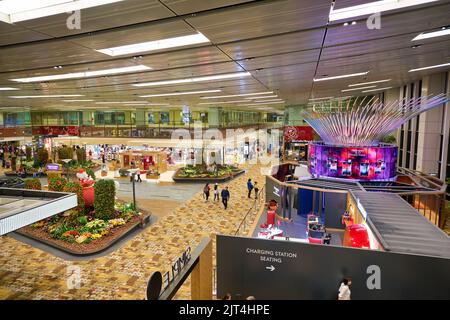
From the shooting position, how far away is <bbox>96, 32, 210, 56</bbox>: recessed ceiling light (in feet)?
16.3

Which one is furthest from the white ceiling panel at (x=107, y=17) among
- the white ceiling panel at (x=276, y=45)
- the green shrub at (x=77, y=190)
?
the green shrub at (x=77, y=190)

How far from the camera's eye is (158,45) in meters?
5.29

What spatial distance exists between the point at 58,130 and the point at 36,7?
1360 inches

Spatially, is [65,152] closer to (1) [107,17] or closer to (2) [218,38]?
(2) [218,38]

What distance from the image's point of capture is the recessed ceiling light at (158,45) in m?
4.96

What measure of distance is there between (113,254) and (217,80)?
694 centimetres

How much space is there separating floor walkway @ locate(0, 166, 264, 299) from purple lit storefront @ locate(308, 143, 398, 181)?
5.46m

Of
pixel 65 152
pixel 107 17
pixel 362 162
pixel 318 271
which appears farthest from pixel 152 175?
pixel 107 17

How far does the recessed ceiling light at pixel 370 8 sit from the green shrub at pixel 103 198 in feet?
38.8

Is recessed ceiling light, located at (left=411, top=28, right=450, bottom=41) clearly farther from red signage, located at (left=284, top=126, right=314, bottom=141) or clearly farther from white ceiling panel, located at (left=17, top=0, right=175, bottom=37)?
red signage, located at (left=284, top=126, right=314, bottom=141)

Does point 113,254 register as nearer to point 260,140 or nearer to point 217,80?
point 217,80

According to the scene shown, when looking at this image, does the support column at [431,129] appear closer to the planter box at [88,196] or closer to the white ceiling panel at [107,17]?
the white ceiling panel at [107,17]

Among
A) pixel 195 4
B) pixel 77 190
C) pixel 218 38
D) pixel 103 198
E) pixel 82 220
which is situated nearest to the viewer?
pixel 195 4
